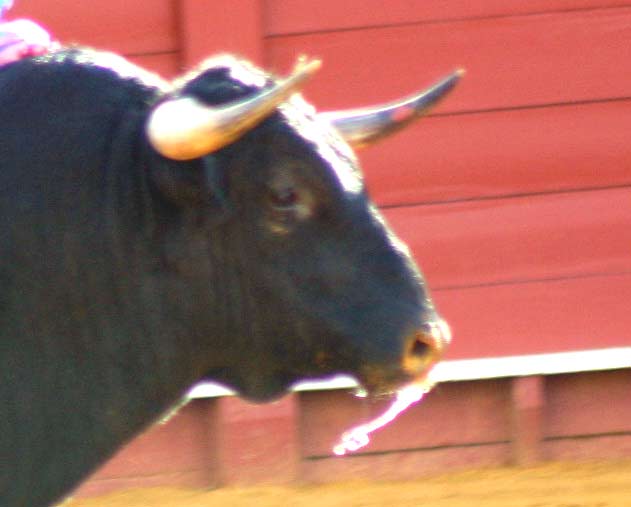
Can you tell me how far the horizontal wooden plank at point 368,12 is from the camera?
561cm

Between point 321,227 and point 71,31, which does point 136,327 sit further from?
point 71,31

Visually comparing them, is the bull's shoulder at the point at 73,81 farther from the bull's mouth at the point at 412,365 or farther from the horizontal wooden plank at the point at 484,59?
the horizontal wooden plank at the point at 484,59

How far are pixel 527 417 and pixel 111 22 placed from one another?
6.21ft

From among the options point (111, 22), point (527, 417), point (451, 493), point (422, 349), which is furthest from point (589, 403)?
point (422, 349)

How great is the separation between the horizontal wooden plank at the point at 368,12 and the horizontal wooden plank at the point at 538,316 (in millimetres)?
913

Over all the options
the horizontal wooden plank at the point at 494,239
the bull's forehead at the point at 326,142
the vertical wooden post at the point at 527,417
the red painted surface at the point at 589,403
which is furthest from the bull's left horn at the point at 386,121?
the red painted surface at the point at 589,403

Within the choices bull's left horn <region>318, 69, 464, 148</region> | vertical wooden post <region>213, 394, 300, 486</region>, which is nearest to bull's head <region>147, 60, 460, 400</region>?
bull's left horn <region>318, 69, 464, 148</region>

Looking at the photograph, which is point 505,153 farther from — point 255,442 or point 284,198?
point 284,198

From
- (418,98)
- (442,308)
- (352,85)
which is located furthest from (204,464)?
(418,98)

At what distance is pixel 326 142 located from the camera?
2674mm

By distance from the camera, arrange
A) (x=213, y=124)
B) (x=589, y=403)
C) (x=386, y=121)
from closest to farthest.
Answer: (x=213, y=124), (x=386, y=121), (x=589, y=403)

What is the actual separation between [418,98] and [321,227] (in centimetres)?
43

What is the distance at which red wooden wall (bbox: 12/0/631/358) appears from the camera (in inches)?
221

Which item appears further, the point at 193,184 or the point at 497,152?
the point at 497,152
